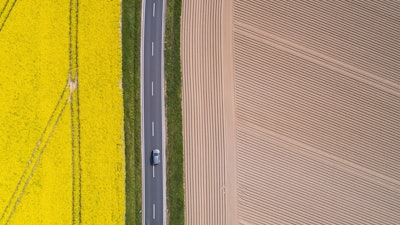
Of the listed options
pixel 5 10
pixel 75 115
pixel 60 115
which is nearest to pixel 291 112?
pixel 75 115

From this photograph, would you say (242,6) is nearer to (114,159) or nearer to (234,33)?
(234,33)

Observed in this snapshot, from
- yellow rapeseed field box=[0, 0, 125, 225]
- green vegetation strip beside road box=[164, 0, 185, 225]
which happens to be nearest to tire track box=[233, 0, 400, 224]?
green vegetation strip beside road box=[164, 0, 185, 225]

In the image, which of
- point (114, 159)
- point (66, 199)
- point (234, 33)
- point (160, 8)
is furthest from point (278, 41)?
point (66, 199)

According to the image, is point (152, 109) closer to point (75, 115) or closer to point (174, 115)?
point (174, 115)

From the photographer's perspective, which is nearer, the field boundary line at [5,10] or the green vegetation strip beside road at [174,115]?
the field boundary line at [5,10]

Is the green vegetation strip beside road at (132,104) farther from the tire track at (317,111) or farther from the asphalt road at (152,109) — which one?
the tire track at (317,111)

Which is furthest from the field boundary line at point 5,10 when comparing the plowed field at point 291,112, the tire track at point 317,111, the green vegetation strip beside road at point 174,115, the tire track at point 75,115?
the tire track at point 317,111
